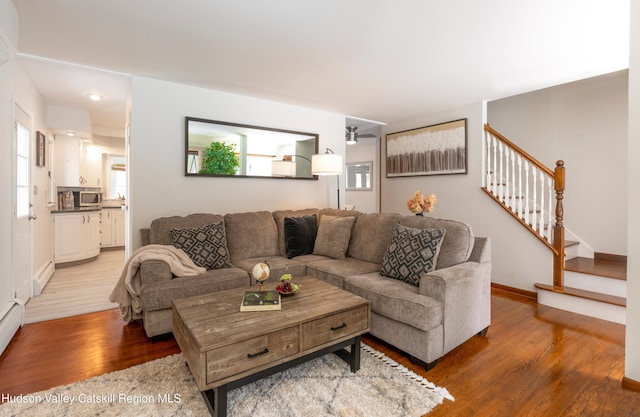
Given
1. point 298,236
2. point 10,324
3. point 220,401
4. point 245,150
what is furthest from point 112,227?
point 220,401

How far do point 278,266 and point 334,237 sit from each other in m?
0.73

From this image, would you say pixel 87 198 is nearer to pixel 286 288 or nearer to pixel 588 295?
pixel 286 288

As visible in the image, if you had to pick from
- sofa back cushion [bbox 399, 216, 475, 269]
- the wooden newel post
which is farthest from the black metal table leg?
the wooden newel post

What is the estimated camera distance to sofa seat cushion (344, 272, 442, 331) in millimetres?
2062

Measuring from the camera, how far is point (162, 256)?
2.61m

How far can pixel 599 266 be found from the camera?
361cm

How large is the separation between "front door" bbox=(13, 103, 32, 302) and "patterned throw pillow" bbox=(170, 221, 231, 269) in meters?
1.41

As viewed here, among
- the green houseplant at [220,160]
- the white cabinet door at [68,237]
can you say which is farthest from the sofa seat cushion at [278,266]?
the white cabinet door at [68,237]

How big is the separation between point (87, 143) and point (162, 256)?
510 centimetres

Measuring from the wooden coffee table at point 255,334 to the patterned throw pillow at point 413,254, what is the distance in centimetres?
58

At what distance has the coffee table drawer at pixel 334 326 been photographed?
1.82 meters

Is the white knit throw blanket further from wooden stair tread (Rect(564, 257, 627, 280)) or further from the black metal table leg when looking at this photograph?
wooden stair tread (Rect(564, 257, 627, 280))

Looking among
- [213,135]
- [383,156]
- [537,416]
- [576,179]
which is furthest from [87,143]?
[576,179]

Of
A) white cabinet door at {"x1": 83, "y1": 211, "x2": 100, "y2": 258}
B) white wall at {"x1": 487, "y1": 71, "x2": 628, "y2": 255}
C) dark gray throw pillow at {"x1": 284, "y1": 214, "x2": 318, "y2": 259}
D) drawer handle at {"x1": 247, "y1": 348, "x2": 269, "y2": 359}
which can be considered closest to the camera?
drawer handle at {"x1": 247, "y1": 348, "x2": 269, "y2": 359}
